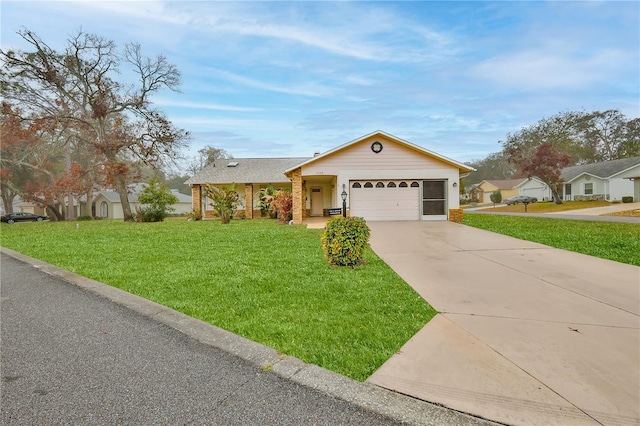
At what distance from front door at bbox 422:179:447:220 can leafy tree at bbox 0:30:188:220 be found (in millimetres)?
18780

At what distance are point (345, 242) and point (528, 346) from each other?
3.78 meters

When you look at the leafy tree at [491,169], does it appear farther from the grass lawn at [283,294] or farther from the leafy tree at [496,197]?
the grass lawn at [283,294]

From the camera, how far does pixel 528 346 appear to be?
3.15m

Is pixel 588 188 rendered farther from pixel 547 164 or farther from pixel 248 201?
pixel 248 201

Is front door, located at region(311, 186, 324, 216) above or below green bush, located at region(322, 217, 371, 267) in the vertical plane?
above

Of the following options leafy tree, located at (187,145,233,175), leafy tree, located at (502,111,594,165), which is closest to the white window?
leafy tree, located at (502,111,594,165)

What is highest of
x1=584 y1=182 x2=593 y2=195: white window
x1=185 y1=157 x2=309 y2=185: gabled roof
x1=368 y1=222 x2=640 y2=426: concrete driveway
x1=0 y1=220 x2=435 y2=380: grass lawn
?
x1=185 y1=157 x2=309 y2=185: gabled roof

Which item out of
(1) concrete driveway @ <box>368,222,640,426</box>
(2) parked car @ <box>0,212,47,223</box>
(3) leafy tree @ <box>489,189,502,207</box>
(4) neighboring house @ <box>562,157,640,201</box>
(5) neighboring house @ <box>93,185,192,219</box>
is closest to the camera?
(1) concrete driveway @ <box>368,222,640,426</box>

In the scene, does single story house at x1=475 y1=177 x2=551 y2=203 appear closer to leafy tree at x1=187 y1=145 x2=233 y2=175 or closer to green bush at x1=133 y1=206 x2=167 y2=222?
leafy tree at x1=187 y1=145 x2=233 y2=175

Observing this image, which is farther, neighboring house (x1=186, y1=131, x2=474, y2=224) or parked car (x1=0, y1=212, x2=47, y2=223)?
parked car (x1=0, y1=212, x2=47, y2=223)

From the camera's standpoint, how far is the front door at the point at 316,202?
22.8 metres

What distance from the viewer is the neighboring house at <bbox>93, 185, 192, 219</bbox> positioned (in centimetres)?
3812

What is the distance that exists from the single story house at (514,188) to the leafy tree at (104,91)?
4393cm

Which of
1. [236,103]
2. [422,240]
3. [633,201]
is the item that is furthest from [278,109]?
[633,201]
